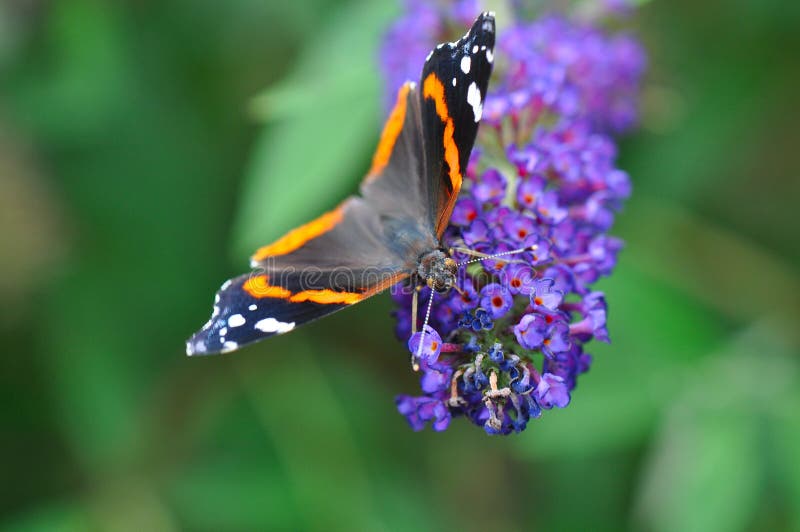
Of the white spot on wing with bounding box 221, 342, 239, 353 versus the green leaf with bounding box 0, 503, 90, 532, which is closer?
the white spot on wing with bounding box 221, 342, 239, 353

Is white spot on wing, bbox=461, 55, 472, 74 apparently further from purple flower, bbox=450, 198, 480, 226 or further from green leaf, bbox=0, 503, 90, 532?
green leaf, bbox=0, 503, 90, 532

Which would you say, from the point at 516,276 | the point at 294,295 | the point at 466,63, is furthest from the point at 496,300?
the point at 466,63

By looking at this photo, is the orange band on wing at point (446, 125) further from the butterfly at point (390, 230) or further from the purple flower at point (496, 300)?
the purple flower at point (496, 300)

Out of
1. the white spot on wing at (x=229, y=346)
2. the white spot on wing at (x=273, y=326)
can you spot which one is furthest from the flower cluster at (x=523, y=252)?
the white spot on wing at (x=229, y=346)

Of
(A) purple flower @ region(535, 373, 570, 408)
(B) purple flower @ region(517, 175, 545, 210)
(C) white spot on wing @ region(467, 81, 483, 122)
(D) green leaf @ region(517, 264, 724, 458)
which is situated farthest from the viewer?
(D) green leaf @ region(517, 264, 724, 458)

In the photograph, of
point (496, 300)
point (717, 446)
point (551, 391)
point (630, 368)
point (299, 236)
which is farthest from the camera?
point (630, 368)

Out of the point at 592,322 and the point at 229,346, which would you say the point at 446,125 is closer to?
the point at 592,322

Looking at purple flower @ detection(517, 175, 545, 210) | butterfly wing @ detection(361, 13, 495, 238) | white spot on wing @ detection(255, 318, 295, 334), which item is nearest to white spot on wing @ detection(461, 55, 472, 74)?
butterfly wing @ detection(361, 13, 495, 238)
